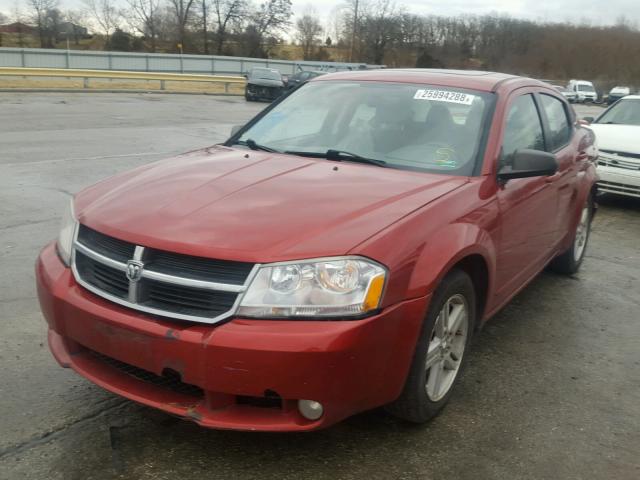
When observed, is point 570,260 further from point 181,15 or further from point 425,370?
Answer: point 181,15

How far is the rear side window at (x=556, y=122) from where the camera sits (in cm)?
479

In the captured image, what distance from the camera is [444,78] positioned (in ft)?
13.9

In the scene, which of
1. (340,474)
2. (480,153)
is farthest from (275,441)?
(480,153)

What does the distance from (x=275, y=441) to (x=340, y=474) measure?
364 mm

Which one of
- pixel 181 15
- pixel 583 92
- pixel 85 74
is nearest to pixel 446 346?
pixel 85 74

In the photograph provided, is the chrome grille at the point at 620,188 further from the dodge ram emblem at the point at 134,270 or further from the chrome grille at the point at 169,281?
the dodge ram emblem at the point at 134,270

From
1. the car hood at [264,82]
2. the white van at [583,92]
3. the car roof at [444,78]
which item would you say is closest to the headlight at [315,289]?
the car roof at [444,78]

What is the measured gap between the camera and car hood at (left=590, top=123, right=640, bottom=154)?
8.75 meters

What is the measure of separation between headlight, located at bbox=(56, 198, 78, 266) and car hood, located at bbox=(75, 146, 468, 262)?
0.21 ft

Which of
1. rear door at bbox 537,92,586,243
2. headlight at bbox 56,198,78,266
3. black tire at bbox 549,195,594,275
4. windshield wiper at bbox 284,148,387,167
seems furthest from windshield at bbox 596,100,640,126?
headlight at bbox 56,198,78,266

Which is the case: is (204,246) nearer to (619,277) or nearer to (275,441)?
(275,441)

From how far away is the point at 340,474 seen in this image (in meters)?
2.72

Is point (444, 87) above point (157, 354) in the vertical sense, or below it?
above

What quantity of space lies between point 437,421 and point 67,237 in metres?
2.01
